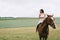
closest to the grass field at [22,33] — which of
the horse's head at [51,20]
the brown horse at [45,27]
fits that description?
the brown horse at [45,27]

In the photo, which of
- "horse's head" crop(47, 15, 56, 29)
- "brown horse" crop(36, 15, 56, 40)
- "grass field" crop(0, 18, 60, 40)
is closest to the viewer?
"horse's head" crop(47, 15, 56, 29)

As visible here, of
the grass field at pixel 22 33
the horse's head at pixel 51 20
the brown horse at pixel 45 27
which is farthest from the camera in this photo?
the grass field at pixel 22 33

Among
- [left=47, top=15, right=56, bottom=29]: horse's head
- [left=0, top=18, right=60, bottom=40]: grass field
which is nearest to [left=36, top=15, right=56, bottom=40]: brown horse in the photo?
[left=47, top=15, right=56, bottom=29]: horse's head

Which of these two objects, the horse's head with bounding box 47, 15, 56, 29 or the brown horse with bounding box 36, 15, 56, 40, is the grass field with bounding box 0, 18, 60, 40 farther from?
the horse's head with bounding box 47, 15, 56, 29

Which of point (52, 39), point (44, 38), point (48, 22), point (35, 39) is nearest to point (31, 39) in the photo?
point (35, 39)

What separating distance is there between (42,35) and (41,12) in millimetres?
1360

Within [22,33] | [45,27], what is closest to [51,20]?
[45,27]

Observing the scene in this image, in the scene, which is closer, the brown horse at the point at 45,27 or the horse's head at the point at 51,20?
the horse's head at the point at 51,20

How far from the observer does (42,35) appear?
42.4 feet

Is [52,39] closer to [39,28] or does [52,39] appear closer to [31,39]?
[31,39]

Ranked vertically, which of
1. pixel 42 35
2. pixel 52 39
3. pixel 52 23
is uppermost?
pixel 52 23

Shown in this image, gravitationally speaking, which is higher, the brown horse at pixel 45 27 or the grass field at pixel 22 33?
the brown horse at pixel 45 27

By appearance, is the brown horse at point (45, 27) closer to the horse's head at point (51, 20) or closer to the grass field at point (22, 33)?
the horse's head at point (51, 20)

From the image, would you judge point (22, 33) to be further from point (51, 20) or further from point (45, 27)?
point (51, 20)
